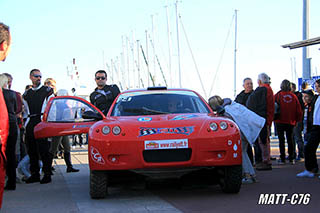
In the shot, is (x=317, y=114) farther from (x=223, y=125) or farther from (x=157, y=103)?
(x=157, y=103)

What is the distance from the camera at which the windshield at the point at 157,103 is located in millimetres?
8133

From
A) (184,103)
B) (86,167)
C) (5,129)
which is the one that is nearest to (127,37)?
(86,167)

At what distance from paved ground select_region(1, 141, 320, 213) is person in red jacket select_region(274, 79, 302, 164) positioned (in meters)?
2.43

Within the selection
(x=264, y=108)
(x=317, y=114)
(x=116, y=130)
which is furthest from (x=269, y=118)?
(x=116, y=130)

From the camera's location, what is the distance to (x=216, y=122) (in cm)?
714

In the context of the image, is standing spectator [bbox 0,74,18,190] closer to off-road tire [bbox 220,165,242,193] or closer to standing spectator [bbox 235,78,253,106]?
off-road tire [bbox 220,165,242,193]

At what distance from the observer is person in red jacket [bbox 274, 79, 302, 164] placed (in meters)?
12.0

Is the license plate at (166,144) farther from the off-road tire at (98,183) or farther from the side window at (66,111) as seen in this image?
the side window at (66,111)

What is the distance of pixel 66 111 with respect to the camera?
9555mm

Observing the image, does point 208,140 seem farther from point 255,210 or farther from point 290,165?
point 290,165

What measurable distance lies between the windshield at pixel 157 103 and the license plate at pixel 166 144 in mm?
1244

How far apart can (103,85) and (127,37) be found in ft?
173

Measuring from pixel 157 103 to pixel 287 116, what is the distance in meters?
4.65

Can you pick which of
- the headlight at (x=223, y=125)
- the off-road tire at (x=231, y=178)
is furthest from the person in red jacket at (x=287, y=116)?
the headlight at (x=223, y=125)
